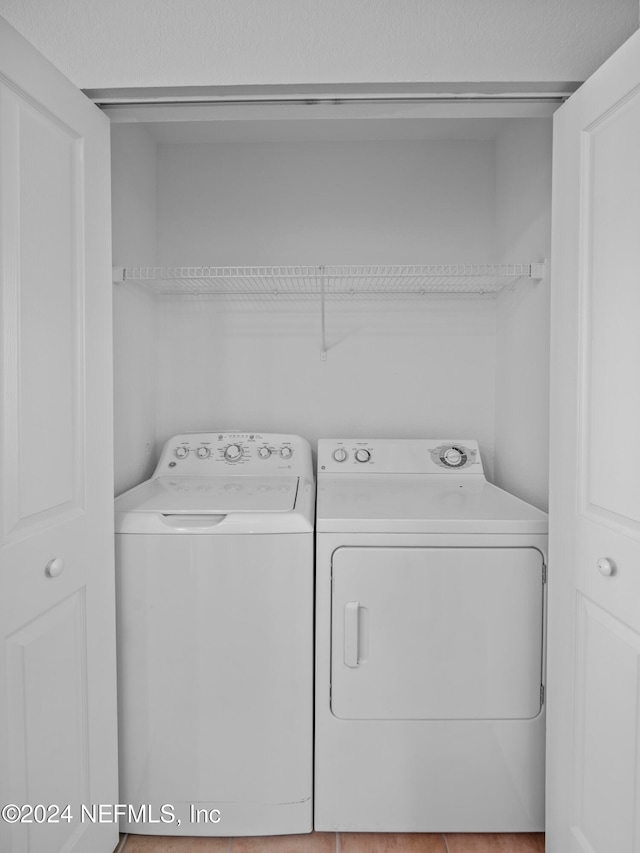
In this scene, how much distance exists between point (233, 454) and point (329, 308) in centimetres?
75

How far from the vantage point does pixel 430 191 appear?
2.37 meters

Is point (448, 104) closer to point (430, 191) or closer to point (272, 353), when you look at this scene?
point (430, 191)

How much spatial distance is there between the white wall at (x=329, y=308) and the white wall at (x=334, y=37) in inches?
40.4

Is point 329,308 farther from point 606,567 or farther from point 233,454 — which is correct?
point 606,567

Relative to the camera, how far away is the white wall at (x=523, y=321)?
6.21 ft

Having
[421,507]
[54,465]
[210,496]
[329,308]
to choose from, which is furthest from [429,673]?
[329,308]

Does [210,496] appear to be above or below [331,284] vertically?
below

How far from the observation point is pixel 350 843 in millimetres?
1628

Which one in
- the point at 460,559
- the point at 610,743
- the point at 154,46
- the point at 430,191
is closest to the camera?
the point at 610,743

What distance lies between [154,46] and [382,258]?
1.26 metres

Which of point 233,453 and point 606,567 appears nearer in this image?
point 606,567

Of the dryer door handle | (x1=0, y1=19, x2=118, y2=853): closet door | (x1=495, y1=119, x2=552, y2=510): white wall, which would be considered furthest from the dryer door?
(x1=0, y1=19, x2=118, y2=853): closet door

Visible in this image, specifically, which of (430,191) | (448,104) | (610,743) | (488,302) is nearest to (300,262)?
(430,191)

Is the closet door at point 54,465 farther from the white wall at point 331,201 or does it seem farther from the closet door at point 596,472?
the closet door at point 596,472
